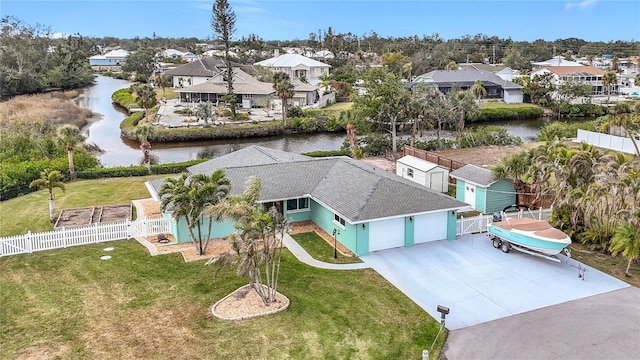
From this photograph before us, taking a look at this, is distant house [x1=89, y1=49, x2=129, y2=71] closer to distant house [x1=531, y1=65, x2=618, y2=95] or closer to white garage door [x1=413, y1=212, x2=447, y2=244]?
distant house [x1=531, y1=65, x2=618, y2=95]

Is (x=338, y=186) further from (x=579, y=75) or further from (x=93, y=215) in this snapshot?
(x=579, y=75)

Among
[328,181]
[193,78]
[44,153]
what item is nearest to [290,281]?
[328,181]

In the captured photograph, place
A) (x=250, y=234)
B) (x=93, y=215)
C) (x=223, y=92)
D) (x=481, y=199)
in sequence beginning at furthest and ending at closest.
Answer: (x=223, y=92)
(x=481, y=199)
(x=93, y=215)
(x=250, y=234)

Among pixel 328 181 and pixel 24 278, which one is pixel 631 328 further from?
pixel 24 278

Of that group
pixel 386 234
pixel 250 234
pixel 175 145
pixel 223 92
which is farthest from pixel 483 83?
pixel 250 234

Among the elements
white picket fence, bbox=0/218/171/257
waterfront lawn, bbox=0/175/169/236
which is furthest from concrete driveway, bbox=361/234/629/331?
waterfront lawn, bbox=0/175/169/236
